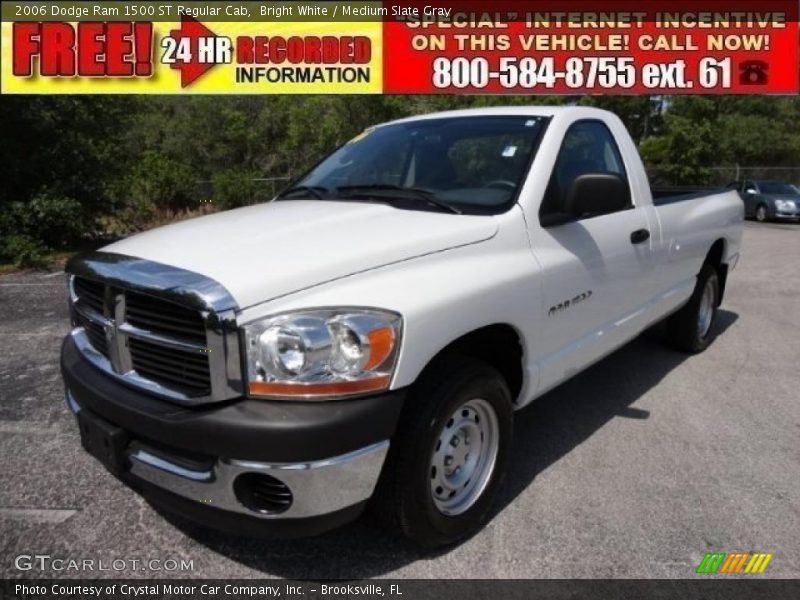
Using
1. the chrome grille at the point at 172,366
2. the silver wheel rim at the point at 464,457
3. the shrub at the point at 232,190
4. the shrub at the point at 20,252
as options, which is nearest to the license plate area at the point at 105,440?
the chrome grille at the point at 172,366

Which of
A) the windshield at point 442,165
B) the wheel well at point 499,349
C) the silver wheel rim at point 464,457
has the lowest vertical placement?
the silver wheel rim at point 464,457

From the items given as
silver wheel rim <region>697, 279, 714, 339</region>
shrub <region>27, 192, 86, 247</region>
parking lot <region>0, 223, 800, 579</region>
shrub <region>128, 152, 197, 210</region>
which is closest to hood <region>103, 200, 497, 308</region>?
parking lot <region>0, 223, 800, 579</region>

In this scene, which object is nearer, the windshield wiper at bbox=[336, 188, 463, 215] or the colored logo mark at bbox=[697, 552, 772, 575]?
the colored logo mark at bbox=[697, 552, 772, 575]

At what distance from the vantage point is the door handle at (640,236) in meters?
3.88

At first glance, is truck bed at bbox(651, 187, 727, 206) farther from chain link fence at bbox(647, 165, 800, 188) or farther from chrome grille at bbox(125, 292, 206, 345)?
chain link fence at bbox(647, 165, 800, 188)

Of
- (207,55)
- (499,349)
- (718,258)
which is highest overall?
(207,55)

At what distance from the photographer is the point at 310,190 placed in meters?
3.71

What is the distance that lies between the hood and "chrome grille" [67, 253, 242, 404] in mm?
81

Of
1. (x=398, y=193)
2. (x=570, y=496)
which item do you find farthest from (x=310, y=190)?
(x=570, y=496)

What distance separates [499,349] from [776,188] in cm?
2101

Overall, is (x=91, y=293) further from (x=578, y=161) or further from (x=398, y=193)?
(x=578, y=161)

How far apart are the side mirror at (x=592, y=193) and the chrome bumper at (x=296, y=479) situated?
1577mm

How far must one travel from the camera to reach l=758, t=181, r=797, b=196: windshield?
65.4 ft

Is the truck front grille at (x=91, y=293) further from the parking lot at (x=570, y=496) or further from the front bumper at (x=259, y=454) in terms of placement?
the parking lot at (x=570, y=496)
